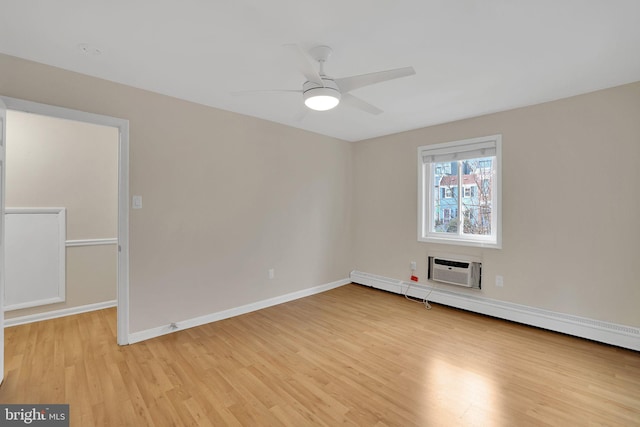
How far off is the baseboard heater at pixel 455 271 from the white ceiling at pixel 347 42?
1.98 metres

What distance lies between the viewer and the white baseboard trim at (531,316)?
8.79ft

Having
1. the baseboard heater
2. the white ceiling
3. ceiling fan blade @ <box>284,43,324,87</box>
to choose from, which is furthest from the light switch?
the baseboard heater

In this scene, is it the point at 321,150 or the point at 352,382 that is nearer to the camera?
the point at 352,382

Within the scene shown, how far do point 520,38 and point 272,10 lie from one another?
164 centimetres

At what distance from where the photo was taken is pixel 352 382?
216cm

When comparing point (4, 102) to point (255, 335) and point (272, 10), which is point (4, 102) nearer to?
point (272, 10)

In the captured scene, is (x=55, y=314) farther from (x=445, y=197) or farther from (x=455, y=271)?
(x=445, y=197)

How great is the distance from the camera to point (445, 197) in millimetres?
4020

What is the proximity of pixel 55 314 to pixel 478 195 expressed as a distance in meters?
5.24

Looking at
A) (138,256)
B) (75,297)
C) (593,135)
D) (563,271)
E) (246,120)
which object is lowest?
(75,297)

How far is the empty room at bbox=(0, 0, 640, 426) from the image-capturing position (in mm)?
1849

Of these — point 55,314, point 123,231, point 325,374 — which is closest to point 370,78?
point 325,374

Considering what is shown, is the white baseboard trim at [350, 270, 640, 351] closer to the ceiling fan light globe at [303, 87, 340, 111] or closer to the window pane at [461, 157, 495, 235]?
the window pane at [461, 157, 495, 235]

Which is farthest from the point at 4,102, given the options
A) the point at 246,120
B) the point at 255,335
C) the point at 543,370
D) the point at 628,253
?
the point at 628,253
